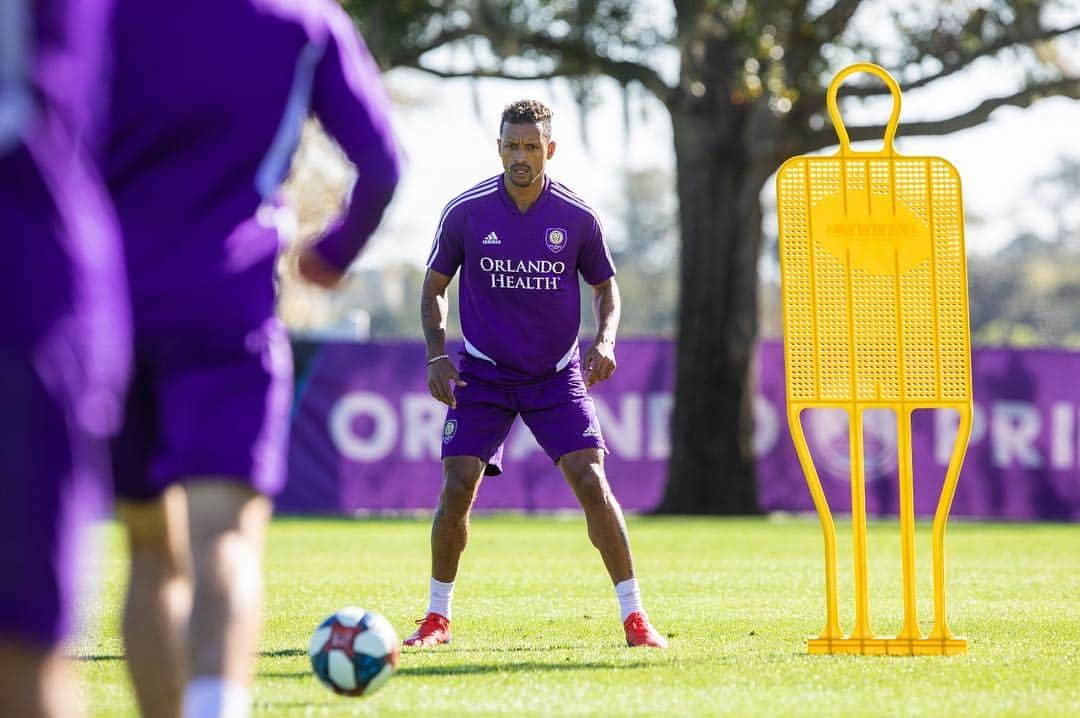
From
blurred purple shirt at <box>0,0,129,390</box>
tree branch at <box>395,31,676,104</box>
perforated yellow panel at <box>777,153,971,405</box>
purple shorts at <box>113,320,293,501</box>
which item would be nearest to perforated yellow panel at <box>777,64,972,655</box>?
perforated yellow panel at <box>777,153,971,405</box>

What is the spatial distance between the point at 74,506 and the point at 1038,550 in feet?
47.1

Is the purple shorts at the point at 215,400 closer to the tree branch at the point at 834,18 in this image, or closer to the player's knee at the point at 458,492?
the player's knee at the point at 458,492

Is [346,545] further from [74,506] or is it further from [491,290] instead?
[74,506]

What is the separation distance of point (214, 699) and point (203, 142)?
1132 mm

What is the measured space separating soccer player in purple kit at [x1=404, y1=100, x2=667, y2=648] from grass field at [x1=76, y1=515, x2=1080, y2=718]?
1.91ft

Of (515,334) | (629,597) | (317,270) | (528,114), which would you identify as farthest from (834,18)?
(317,270)

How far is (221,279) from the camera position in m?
3.85

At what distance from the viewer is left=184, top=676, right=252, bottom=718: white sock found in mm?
3629

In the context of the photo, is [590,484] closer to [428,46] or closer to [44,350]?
[44,350]

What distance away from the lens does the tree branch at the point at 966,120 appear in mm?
22391

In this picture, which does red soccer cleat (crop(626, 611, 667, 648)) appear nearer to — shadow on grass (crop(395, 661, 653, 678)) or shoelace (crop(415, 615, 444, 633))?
shadow on grass (crop(395, 661, 653, 678))

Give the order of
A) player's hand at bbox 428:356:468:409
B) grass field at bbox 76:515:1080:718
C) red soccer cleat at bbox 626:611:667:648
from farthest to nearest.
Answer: player's hand at bbox 428:356:468:409
red soccer cleat at bbox 626:611:667:648
grass field at bbox 76:515:1080:718

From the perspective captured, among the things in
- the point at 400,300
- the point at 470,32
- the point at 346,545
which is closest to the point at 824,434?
the point at 470,32

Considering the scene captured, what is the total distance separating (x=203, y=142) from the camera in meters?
3.88
